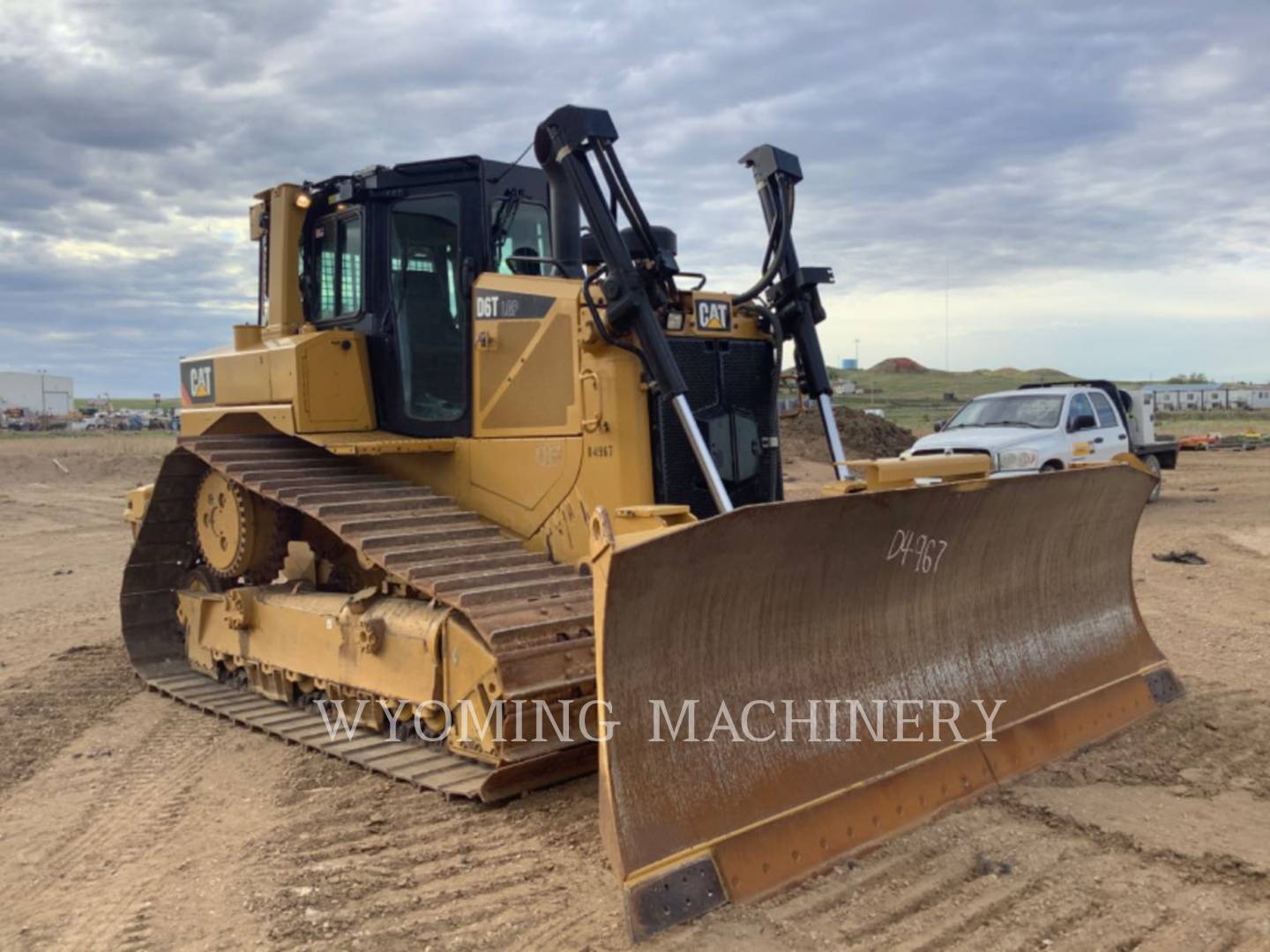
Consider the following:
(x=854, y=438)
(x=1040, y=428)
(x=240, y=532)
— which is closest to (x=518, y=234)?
(x=240, y=532)

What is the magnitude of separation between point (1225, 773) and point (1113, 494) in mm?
1599

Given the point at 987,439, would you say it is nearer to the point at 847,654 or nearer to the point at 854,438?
the point at 847,654

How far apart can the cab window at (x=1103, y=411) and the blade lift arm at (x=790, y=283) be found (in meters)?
10.3

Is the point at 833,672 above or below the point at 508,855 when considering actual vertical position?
above

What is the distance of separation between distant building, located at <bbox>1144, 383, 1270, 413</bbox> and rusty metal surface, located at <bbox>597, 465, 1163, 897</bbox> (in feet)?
182

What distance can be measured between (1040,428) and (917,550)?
10405 mm

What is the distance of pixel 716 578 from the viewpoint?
402 cm

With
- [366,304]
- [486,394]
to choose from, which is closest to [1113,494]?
[486,394]

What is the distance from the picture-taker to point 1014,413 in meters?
14.9

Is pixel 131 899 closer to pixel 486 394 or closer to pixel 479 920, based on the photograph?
pixel 479 920

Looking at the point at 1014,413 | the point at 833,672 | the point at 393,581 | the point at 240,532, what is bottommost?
the point at 833,672

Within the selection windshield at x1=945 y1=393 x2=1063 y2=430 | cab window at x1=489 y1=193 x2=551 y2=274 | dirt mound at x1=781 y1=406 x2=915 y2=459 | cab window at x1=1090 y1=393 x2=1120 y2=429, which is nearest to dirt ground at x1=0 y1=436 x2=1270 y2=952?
cab window at x1=489 y1=193 x2=551 y2=274

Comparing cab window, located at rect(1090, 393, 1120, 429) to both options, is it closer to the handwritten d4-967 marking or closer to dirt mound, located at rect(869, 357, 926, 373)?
the handwritten d4-967 marking

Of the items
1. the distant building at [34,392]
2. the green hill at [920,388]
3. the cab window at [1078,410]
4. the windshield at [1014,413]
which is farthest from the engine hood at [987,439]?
the distant building at [34,392]
